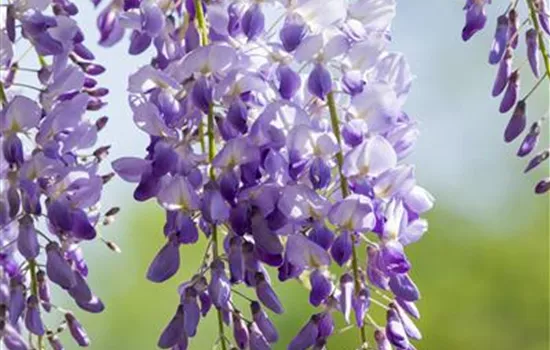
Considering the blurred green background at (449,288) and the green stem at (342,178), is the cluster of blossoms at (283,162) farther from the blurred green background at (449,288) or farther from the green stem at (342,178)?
the blurred green background at (449,288)

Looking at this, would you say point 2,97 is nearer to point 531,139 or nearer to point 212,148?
point 212,148

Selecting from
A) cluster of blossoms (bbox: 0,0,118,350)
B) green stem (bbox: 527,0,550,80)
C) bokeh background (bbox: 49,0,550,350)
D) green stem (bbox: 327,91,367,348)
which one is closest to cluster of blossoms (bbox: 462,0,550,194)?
green stem (bbox: 527,0,550,80)

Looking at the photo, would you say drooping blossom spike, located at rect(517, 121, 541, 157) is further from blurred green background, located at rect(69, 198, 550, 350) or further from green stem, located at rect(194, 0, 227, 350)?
blurred green background, located at rect(69, 198, 550, 350)

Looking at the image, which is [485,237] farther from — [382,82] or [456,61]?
[382,82]

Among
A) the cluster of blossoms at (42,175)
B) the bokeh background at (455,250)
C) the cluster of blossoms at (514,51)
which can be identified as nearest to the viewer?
the cluster of blossoms at (42,175)

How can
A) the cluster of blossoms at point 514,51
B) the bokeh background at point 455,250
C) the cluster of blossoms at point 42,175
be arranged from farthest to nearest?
the bokeh background at point 455,250, the cluster of blossoms at point 514,51, the cluster of blossoms at point 42,175

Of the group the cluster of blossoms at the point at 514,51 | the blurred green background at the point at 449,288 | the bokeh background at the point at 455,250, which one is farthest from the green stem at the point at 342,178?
the blurred green background at the point at 449,288
